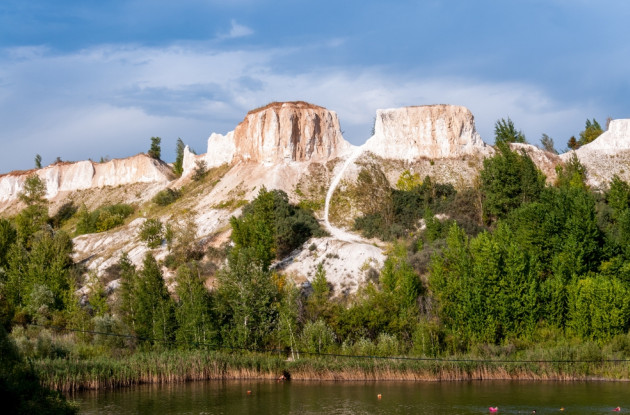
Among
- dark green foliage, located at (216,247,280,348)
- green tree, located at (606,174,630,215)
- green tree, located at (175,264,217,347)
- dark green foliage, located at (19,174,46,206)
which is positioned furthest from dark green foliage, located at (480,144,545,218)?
dark green foliage, located at (19,174,46,206)

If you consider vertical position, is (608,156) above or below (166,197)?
above

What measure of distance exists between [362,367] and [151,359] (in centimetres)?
1209

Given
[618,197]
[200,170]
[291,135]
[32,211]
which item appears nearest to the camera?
[618,197]

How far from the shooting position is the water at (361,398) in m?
29.5

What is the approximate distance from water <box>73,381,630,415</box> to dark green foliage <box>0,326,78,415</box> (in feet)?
22.5

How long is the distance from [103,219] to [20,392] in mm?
63969

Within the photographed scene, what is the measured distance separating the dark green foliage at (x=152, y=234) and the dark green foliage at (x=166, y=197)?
13.4 metres

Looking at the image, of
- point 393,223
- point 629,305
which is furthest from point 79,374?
point 393,223

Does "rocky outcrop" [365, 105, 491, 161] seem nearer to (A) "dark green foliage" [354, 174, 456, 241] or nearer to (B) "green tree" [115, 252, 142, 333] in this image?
(A) "dark green foliage" [354, 174, 456, 241]

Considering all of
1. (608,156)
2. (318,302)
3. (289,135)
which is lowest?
(318,302)

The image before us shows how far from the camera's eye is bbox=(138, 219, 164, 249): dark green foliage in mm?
68812

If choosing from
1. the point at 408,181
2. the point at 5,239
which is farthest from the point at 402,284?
the point at 5,239

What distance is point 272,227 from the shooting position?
59.1 meters

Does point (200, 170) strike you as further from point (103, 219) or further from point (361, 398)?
point (361, 398)
